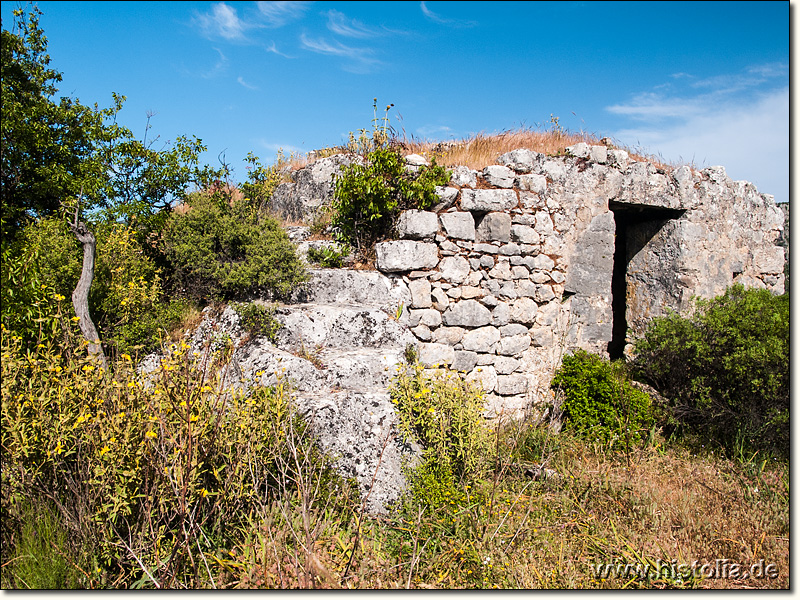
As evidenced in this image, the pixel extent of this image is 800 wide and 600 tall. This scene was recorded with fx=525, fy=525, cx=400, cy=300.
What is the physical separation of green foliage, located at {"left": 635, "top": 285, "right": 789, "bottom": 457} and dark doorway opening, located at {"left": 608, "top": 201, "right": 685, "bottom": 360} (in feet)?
3.51

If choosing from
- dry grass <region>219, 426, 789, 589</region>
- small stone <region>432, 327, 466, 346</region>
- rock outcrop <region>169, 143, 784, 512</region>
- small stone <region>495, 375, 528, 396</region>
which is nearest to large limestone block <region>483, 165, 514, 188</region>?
rock outcrop <region>169, 143, 784, 512</region>

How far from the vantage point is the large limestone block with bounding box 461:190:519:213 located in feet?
19.9

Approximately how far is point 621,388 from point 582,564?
2878mm

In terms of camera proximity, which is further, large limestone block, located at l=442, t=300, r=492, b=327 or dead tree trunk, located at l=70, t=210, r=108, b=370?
large limestone block, located at l=442, t=300, r=492, b=327

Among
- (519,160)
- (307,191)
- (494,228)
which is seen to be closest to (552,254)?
(494,228)

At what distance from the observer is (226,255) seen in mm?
6070

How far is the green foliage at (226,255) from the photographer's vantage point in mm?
5641

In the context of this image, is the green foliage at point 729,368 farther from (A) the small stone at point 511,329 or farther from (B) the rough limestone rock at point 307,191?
(B) the rough limestone rock at point 307,191

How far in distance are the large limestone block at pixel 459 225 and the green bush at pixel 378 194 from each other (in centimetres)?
26

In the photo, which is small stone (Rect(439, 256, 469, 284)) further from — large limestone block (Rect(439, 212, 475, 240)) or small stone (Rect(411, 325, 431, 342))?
small stone (Rect(411, 325, 431, 342))

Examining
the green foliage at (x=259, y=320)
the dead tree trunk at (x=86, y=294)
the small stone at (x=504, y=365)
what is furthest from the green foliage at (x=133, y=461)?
the small stone at (x=504, y=365)

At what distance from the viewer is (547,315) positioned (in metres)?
6.54

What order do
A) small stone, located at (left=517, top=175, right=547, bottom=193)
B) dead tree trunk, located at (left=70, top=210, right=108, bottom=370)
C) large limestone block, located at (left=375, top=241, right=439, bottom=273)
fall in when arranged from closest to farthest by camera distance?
dead tree trunk, located at (left=70, top=210, right=108, bottom=370) → large limestone block, located at (left=375, top=241, right=439, bottom=273) → small stone, located at (left=517, top=175, right=547, bottom=193)

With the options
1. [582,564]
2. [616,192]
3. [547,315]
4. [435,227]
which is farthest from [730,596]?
[616,192]
